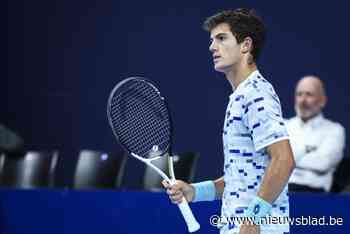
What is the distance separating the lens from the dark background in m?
7.87

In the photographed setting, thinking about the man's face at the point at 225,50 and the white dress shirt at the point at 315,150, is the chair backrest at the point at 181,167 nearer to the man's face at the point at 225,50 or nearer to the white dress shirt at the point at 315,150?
the white dress shirt at the point at 315,150

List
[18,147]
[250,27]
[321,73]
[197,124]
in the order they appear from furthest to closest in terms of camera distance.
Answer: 1. [18,147]
2. [197,124]
3. [321,73]
4. [250,27]

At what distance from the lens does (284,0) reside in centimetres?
800

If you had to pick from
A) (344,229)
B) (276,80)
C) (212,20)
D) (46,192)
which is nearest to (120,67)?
(276,80)

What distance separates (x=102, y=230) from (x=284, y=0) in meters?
3.28

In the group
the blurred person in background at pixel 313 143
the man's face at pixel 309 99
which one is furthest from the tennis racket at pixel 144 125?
the man's face at pixel 309 99

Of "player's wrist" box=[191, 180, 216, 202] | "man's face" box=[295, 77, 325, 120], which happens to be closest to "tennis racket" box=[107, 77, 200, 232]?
"player's wrist" box=[191, 180, 216, 202]

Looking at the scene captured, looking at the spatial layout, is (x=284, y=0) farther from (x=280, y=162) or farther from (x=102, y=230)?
(x=280, y=162)

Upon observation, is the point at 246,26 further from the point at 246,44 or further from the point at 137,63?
the point at 137,63

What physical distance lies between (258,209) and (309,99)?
3562 millimetres

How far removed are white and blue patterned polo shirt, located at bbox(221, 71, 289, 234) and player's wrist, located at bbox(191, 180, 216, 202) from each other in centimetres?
26

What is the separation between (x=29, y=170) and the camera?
24.9 ft

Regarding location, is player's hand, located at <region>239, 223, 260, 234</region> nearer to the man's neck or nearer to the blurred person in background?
the man's neck

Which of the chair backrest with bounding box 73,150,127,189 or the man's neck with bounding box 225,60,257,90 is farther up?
the man's neck with bounding box 225,60,257,90
